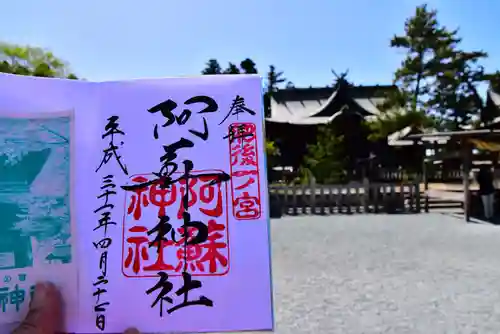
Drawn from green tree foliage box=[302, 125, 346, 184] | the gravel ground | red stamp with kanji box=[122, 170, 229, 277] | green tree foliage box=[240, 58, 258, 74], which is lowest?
the gravel ground

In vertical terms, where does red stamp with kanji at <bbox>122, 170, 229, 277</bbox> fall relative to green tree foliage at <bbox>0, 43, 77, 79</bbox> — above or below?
below

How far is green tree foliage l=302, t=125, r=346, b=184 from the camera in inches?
620

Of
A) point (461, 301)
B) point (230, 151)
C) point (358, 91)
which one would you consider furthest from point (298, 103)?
point (230, 151)

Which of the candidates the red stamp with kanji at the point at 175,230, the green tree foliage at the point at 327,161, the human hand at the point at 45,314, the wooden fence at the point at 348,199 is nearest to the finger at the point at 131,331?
the human hand at the point at 45,314

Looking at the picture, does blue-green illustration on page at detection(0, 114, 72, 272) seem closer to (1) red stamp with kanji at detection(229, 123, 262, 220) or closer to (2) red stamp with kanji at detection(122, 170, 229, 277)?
(2) red stamp with kanji at detection(122, 170, 229, 277)

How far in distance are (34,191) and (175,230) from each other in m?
0.43

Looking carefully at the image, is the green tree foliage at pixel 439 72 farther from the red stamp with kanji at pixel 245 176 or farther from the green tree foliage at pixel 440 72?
the red stamp with kanji at pixel 245 176

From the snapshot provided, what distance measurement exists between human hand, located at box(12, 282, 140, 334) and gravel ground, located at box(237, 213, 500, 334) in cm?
276

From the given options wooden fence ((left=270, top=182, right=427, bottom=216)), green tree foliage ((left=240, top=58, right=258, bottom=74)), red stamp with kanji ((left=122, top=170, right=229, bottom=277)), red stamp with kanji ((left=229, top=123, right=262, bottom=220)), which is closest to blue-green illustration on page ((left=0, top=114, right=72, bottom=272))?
red stamp with kanji ((left=122, top=170, right=229, bottom=277))

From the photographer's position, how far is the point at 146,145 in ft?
4.54

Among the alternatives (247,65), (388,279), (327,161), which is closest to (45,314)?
(388,279)

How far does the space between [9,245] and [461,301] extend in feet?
14.2

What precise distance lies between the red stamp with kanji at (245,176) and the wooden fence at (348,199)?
11202 millimetres

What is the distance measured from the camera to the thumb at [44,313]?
1.25 metres
